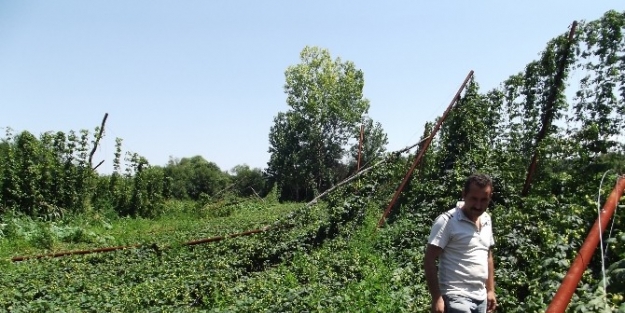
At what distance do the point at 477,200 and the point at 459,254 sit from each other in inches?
14.8

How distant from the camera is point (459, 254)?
3.16 meters

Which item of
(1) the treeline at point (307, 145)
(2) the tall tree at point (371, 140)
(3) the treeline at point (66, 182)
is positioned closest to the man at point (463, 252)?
(3) the treeline at point (66, 182)

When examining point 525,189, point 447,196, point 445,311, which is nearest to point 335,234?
point 447,196

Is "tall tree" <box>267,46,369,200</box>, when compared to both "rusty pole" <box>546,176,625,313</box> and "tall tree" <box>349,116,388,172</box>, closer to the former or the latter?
"tall tree" <box>349,116,388,172</box>

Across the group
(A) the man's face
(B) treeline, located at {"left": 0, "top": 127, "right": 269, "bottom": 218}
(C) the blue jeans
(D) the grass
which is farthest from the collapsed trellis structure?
(B) treeline, located at {"left": 0, "top": 127, "right": 269, "bottom": 218}

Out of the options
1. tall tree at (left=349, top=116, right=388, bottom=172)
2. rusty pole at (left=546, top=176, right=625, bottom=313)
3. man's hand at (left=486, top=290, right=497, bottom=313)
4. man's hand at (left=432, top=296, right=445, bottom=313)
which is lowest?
man's hand at (left=486, top=290, right=497, bottom=313)

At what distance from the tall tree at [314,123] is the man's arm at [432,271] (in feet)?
95.3

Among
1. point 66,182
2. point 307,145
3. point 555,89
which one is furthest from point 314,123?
point 555,89

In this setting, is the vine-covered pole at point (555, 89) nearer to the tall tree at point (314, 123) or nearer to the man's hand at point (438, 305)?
the man's hand at point (438, 305)

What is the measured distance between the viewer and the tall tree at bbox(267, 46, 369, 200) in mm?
32844

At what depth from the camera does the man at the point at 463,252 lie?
3.10 meters

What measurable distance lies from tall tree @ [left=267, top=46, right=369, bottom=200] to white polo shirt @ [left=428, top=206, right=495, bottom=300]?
95.0 ft

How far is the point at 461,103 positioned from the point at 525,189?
320 centimetres

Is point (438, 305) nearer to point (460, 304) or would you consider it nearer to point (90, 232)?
point (460, 304)
